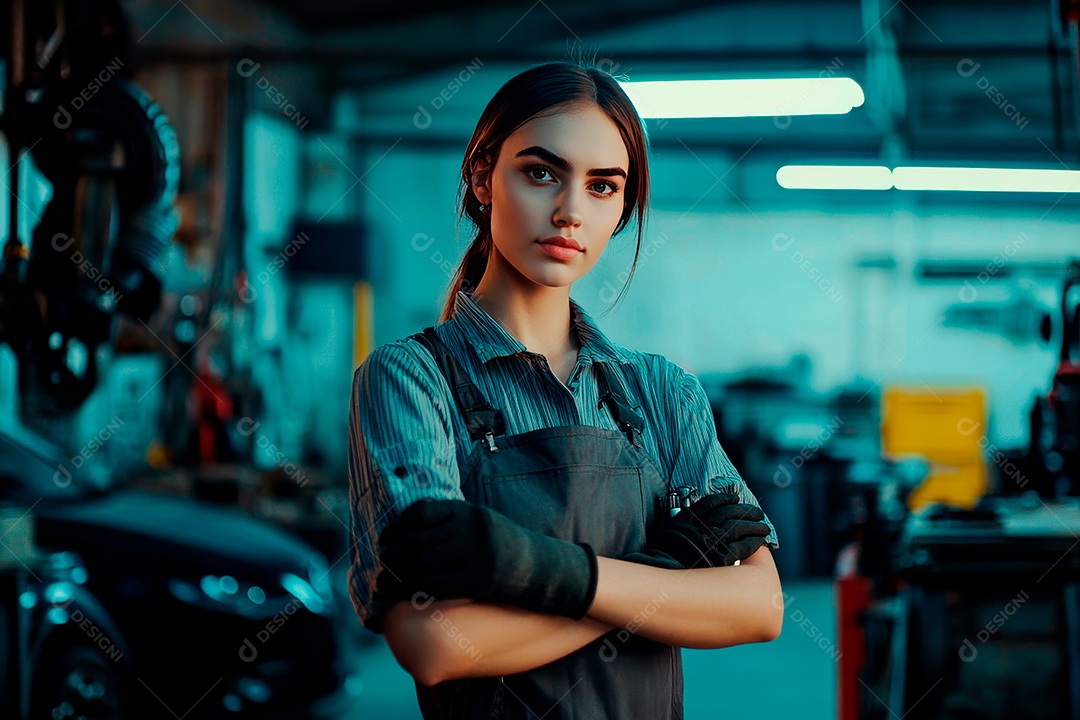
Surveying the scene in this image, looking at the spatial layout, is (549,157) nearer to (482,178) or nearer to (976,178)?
(482,178)

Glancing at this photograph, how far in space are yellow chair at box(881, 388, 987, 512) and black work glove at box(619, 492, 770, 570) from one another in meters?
8.82

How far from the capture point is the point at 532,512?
1211mm

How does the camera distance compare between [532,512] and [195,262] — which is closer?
[532,512]

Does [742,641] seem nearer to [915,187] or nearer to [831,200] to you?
[915,187]

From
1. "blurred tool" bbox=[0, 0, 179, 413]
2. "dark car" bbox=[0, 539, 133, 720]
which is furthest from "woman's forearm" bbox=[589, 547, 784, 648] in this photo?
"dark car" bbox=[0, 539, 133, 720]

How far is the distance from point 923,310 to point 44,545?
31.0 ft

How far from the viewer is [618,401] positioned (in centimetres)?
133

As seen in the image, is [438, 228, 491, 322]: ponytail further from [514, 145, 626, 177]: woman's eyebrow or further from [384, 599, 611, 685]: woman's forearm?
[384, 599, 611, 685]: woman's forearm

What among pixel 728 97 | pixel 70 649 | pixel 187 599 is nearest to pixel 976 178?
pixel 728 97

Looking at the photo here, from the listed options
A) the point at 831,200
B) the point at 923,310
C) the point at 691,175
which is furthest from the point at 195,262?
the point at 923,310

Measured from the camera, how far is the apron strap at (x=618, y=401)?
4.33 ft

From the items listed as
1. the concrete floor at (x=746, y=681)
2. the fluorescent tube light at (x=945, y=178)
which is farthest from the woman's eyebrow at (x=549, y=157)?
the fluorescent tube light at (x=945, y=178)

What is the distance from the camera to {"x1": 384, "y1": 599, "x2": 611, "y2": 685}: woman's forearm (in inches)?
43.2

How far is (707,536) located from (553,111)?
0.53 m
